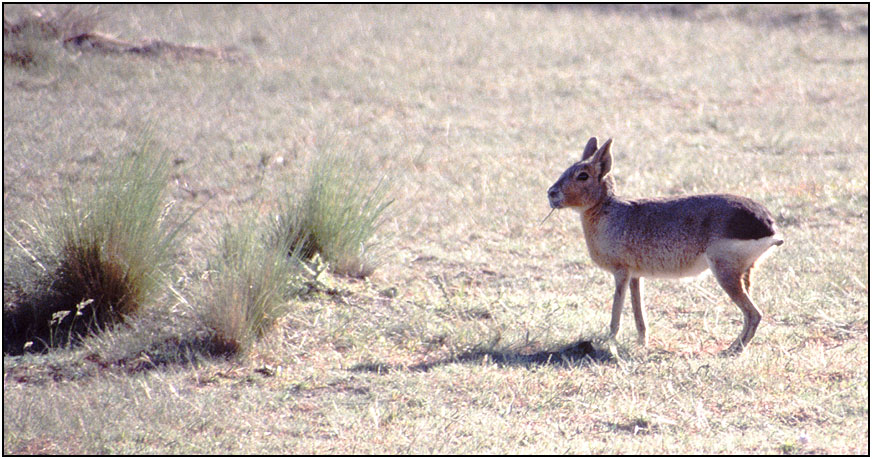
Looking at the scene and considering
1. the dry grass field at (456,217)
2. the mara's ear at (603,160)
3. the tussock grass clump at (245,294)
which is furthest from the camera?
the mara's ear at (603,160)

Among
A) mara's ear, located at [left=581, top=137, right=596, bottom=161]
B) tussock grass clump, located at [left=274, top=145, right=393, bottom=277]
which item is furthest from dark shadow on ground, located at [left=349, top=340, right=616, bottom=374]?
tussock grass clump, located at [left=274, top=145, right=393, bottom=277]

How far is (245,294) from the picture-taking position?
568 cm

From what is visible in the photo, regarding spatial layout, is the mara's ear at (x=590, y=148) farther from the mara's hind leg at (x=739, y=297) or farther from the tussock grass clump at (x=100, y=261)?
the tussock grass clump at (x=100, y=261)

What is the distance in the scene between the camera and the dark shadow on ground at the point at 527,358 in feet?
18.0

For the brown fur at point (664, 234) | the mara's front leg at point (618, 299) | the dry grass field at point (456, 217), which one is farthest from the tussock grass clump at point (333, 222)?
the mara's front leg at point (618, 299)

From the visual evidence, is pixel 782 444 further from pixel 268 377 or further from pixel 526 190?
pixel 526 190

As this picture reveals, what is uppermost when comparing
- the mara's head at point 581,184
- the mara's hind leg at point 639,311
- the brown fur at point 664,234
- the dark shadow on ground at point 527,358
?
the mara's head at point 581,184

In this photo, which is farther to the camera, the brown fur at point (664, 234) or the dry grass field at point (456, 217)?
the brown fur at point (664, 234)

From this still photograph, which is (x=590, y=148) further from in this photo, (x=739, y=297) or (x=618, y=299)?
(x=739, y=297)

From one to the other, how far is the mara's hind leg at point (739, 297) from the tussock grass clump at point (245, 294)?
2619mm

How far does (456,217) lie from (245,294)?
3.42m

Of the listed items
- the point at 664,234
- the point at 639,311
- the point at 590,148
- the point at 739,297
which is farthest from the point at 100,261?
the point at 739,297

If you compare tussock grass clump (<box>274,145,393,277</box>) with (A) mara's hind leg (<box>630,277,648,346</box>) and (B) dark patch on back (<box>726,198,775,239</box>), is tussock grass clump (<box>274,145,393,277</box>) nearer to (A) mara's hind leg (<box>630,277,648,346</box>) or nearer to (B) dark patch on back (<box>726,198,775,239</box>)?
(A) mara's hind leg (<box>630,277,648,346</box>)

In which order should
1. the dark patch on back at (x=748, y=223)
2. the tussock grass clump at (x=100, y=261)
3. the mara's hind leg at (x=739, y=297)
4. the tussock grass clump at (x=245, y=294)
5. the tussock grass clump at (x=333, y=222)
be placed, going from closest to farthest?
the dark patch on back at (x=748, y=223)
the mara's hind leg at (x=739, y=297)
the tussock grass clump at (x=245, y=294)
the tussock grass clump at (x=100, y=261)
the tussock grass clump at (x=333, y=222)
